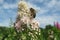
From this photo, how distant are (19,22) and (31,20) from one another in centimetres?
18

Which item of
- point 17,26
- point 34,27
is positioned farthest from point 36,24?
point 17,26

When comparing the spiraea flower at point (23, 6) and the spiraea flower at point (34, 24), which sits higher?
the spiraea flower at point (23, 6)

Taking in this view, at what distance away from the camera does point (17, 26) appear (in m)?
3.88

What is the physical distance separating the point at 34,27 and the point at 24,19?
202 mm

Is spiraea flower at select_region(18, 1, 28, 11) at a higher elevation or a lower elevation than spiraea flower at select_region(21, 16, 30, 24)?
higher

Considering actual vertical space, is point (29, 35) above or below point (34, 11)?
below

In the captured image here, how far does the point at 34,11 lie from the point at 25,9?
0.46 ft

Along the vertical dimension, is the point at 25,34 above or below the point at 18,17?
below

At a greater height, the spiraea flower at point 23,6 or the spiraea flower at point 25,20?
the spiraea flower at point 23,6

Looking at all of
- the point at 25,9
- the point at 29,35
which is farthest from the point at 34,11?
the point at 29,35

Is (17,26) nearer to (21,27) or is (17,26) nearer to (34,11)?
(21,27)

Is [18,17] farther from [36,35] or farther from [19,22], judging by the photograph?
[36,35]

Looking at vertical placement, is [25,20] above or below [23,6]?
below

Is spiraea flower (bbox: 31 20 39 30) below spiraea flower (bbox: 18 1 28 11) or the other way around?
below
